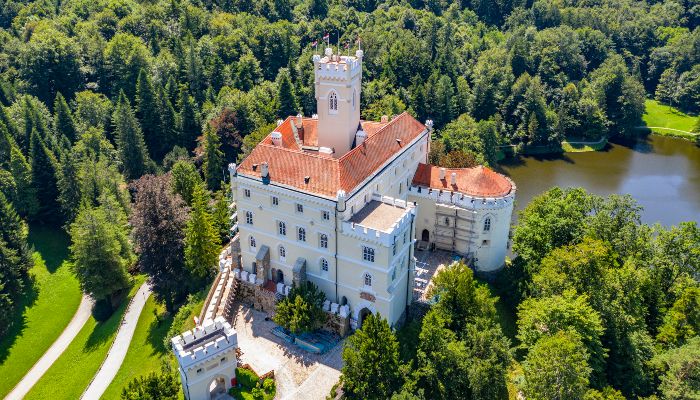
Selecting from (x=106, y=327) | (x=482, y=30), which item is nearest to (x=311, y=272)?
(x=106, y=327)

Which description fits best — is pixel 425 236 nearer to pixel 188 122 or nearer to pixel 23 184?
pixel 188 122

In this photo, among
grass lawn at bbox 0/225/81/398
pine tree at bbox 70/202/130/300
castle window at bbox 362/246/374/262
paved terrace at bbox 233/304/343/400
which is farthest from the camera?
pine tree at bbox 70/202/130/300

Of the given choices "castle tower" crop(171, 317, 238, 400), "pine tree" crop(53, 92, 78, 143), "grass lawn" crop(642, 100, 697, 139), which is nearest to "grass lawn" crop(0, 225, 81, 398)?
"pine tree" crop(53, 92, 78, 143)

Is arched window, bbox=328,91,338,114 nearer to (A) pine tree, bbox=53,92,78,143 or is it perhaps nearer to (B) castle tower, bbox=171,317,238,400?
(B) castle tower, bbox=171,317,238,400

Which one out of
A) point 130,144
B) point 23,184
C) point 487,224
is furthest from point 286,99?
point 487,224

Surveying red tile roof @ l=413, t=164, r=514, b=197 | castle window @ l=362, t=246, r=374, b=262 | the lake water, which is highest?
red tile roof @ l=413, t=164, r=514, b=197

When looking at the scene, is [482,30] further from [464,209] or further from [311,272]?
[311,272]
